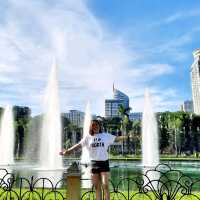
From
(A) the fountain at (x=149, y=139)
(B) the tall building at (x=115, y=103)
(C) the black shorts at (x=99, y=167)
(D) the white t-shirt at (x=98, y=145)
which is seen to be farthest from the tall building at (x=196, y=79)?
(C) the black shorts at (x=99, y=167)

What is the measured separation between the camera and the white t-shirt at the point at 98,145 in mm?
7289

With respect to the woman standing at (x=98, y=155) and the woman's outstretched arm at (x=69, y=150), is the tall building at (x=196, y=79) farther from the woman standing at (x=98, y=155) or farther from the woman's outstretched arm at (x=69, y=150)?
the woman's outstretched arm at (x=69, y=150)

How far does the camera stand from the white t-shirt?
7289mm

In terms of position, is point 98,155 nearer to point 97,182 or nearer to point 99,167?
point 99,167

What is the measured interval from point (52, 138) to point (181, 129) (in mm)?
60223

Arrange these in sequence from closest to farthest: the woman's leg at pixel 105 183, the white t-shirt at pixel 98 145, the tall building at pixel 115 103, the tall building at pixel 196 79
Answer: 1. the woman's leg at pixel 105 183
2. the white t-shirt at pixel 98 145
3. the tall building at pixel 196 79
4. the tall building at pixel 115 103

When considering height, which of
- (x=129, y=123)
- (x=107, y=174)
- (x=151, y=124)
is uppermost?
(x=129, y=123)

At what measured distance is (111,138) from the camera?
24.6 ft

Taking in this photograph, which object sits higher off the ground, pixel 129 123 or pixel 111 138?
pixel 129 123

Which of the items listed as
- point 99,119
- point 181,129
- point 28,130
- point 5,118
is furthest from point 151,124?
point 181,129

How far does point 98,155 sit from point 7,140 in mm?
29448

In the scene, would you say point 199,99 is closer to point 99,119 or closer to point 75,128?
point 75,128

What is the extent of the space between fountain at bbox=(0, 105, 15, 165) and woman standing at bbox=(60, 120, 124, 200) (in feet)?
87.3

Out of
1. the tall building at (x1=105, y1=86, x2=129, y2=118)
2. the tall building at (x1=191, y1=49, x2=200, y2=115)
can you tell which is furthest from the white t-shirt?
the tall building at (x1=105, y1=86, x2=129, y2=118)
